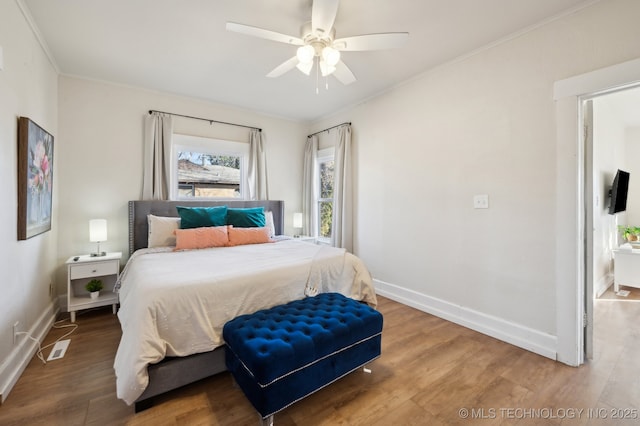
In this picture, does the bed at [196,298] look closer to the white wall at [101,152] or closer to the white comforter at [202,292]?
the white comforter at [202,292]

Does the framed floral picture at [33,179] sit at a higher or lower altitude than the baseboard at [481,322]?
higher

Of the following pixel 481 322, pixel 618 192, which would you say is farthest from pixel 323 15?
pixel 618 192

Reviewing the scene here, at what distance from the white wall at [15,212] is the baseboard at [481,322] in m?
3.42

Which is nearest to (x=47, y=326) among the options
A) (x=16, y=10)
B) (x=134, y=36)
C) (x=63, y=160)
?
(x=63, y=160)

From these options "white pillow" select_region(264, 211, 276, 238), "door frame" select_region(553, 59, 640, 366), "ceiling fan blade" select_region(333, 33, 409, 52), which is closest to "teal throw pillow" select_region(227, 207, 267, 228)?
"white pillow" select_region(264, 211, 276, 238)

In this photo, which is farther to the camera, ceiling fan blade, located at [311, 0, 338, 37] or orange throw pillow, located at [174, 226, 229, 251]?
orange throw pillow, located at [174, 226, 229, 251]

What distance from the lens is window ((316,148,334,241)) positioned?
15.3ft

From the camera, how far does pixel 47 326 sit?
8.36ft

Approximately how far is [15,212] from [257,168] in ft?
9.11

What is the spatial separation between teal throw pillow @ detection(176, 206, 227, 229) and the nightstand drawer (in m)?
0.79

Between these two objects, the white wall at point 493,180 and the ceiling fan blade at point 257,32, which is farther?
the white wall at point 493,180

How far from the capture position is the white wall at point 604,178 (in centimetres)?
349

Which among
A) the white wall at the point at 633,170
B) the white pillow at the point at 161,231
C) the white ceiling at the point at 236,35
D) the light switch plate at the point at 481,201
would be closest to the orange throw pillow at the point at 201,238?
the white pillow at the point at 161,231

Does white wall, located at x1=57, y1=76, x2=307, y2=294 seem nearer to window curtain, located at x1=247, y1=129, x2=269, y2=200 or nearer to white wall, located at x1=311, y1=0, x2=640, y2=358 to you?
window curtain, located at x1=247, y1=129, x2=269, y2=200
